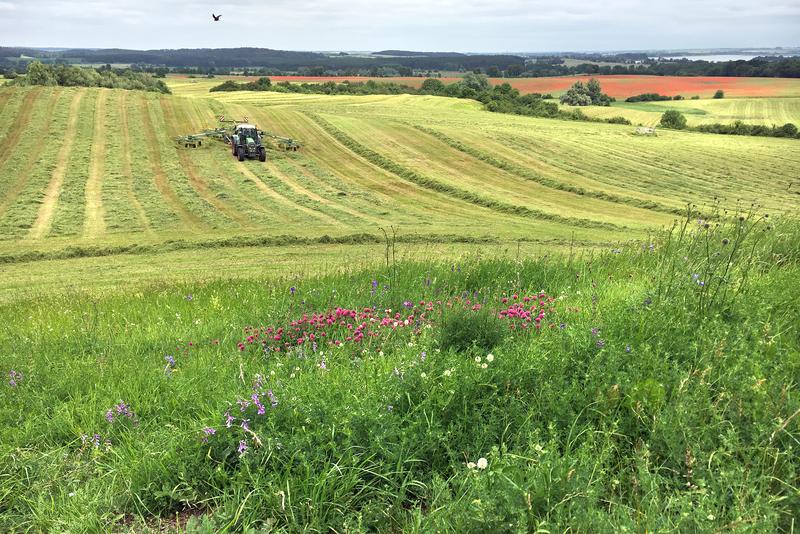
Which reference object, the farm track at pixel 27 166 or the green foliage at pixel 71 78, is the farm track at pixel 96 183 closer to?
the farm track at pixel 27 166

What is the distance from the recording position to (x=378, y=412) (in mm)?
2906

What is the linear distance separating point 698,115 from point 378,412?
2405 inches

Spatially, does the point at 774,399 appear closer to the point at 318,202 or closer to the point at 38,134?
the point at 318,202

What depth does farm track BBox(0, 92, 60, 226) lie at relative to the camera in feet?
66.9

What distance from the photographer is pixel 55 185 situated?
22578 mm

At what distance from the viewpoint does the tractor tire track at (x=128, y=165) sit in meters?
19.1

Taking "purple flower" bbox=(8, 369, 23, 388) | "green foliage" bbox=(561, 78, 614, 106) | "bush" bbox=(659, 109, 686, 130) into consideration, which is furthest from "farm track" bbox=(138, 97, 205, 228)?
"green foliage" bbox=(561, 78, 614, 106)

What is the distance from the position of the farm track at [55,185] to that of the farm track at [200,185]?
4813mm

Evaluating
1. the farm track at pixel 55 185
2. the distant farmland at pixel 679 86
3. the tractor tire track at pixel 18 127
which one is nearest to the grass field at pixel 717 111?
the distant farmland at pixel 679 86

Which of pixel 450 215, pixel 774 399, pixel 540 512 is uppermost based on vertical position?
pixel 774 399

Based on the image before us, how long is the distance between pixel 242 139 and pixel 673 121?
39855 mm

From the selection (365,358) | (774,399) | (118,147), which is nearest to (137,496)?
(365,358)

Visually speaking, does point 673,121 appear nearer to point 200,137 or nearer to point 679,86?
point 679,86

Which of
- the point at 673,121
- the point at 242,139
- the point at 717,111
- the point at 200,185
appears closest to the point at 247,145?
the point at 242,139
